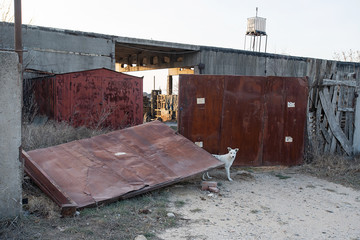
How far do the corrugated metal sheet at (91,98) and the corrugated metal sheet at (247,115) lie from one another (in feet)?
13.6

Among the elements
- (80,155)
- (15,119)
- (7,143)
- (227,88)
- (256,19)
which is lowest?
(80,155)

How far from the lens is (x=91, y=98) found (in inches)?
430

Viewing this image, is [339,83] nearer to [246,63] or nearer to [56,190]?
[56,190]

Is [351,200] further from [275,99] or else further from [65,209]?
[65,209]

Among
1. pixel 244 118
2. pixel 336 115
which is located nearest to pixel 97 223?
pixel 244 118

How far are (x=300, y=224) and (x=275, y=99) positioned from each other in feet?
12.4

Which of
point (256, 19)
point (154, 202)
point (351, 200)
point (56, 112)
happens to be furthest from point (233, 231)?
point (256, 19)

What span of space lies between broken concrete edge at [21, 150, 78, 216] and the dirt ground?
122cm

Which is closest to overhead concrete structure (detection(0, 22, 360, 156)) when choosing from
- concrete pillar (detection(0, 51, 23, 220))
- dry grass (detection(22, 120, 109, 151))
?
concrete pillar (detection(0, 51, 23, 220))

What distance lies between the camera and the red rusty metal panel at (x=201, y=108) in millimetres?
7027

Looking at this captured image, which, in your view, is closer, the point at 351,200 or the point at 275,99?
the point at 351,200

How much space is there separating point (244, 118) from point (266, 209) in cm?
292

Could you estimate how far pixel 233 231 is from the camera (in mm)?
3918

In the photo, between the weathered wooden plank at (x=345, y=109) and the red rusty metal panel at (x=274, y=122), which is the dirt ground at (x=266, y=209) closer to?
the red rusty metal panel at (x=274, y=122)
